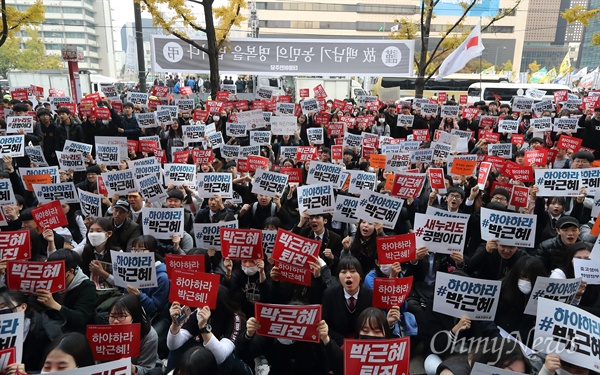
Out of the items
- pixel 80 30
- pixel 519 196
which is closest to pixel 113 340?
pixel 519 196

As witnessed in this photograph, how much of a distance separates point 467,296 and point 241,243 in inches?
88.1

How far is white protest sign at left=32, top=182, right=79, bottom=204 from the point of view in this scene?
21.7 feet

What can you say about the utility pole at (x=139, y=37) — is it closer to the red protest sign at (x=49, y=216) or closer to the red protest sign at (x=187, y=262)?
the red protest sign at (x=49, y=216)

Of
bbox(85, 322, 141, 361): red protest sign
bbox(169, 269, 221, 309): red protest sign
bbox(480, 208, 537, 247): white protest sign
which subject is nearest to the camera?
bbox(85, 322, 141, 361): red protest sign

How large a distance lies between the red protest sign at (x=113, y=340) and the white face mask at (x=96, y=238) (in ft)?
6.51

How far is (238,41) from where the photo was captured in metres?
16.4

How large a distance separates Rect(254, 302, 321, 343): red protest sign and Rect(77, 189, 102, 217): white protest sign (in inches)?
146

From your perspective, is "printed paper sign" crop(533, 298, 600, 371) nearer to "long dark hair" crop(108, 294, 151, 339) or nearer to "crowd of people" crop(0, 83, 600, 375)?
"crowd of people" crop(0, 83, 600, 375)

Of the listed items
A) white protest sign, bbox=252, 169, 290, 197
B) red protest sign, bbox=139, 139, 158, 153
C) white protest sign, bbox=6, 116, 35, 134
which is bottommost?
white protest sign, bbox=252, 169, 290, 197

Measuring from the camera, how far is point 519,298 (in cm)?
423

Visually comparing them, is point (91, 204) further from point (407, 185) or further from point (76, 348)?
point (407, 185)

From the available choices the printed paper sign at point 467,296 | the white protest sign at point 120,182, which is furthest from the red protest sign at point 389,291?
the white protest sign at point 120,182

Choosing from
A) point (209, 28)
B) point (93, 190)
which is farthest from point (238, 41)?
point (93, 190)

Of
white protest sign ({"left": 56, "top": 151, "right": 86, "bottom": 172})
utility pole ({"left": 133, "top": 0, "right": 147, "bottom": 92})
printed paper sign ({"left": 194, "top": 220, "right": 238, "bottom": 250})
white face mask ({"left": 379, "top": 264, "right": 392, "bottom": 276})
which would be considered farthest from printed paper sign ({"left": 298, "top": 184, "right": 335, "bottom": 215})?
utility pole ({"left": 133, "top": 0, "right": 147, "bottom": 92})
